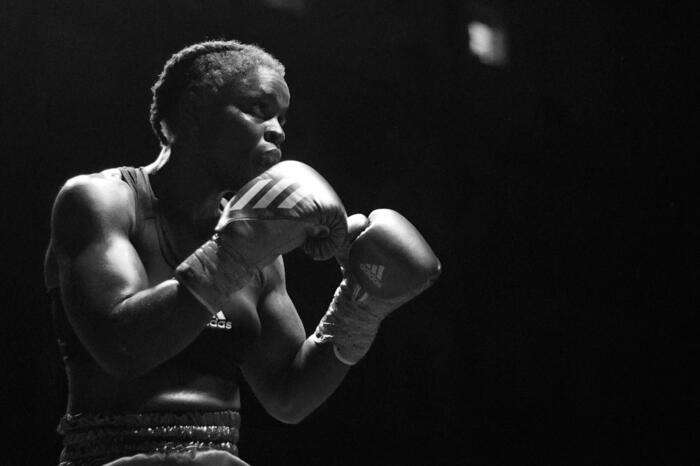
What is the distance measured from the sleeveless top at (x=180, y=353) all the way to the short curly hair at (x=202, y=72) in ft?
0.53

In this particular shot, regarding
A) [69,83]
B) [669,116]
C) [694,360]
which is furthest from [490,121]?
[69,83]

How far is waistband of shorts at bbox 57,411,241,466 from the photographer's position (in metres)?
1.32

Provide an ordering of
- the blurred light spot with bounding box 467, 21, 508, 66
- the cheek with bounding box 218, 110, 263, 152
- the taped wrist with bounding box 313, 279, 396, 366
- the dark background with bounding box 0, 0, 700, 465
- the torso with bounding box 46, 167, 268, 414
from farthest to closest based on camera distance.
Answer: the blurred light spot with bounding box 467, 21, 508, 66, the dark background with bounding box 0, 0, 700, 465, the taped wrist with bounding box 313, 279, 396, 366, the cheek with bounding box 218, 110, 263, 152, the torso with bounding box 46, 167, 268, 414

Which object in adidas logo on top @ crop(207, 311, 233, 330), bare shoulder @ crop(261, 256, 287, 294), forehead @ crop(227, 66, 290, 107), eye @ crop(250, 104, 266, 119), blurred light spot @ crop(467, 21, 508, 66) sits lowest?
adidas logo on top @ crop(207, 311, 233, 330)

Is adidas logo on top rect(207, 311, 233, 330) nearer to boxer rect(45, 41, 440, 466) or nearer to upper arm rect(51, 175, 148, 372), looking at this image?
boxer rect(45, 41, 440, 466)

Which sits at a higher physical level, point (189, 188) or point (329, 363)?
point (189, 188)

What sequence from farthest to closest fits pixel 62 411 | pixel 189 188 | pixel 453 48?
1. pixel 453 48
2. pixel 62 411
3. pixel 189 188

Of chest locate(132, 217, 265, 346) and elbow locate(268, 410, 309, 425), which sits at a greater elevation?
chest locate(132, 217, 265, 346)

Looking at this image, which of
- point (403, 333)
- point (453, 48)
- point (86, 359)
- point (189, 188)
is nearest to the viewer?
point (86, 359)

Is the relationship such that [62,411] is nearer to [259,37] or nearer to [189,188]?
[189,188]

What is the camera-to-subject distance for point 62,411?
223cm

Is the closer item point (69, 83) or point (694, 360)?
point (69, 83)

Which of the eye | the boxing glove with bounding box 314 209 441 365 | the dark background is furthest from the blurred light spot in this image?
the eye

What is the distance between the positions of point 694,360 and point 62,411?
171cm
